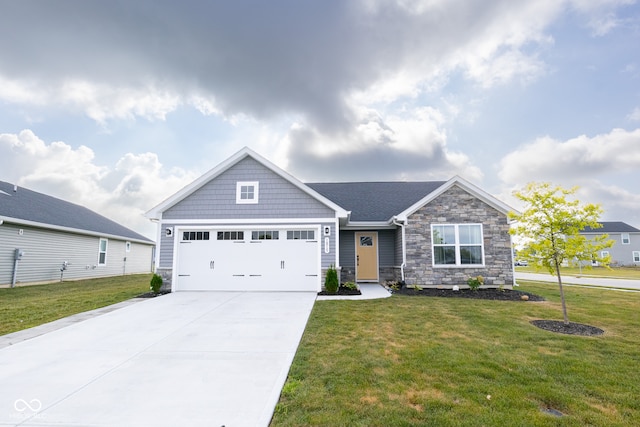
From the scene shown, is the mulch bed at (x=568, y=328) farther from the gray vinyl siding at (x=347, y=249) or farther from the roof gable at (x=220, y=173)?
the gray vinyl siding at (x=347, y=249)

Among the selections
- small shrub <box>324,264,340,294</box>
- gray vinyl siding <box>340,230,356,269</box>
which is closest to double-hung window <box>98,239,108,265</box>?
gray vinyl siding <box>340,230,356,269</box>

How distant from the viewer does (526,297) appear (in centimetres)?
1056

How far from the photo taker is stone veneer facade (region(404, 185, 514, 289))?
12266 mm

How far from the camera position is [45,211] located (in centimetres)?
1694

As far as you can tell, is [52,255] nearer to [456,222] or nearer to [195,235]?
[195,235]

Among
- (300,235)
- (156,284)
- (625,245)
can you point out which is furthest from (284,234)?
(625,245)

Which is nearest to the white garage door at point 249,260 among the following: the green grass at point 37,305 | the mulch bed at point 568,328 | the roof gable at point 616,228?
the green grass at point 37,305

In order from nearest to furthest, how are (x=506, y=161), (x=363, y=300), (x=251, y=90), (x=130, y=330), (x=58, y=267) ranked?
1. (x=130, y=330)
2. (x=363, y=300)
3. (x=251, y=90)
4. (x=506, y=161)
5. (x=58, y=267)

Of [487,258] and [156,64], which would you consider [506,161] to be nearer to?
[487,258]

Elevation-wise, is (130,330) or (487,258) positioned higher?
(487,258)

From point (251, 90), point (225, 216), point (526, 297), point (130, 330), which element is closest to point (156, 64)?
point (251, 90)

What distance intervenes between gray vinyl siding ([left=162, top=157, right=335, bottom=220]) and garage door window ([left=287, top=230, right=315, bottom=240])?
1.91ft

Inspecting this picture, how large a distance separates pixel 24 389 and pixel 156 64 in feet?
39.1

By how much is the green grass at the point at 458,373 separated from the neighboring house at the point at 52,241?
49.1 ft
